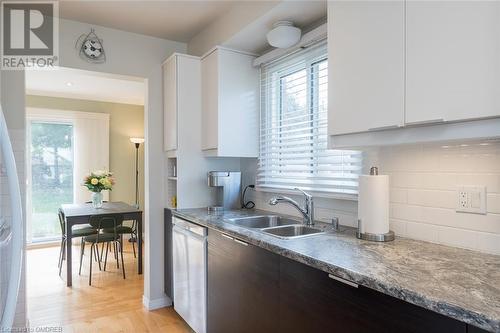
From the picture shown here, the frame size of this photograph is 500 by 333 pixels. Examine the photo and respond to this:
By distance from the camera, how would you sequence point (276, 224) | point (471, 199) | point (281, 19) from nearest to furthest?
1. point (471, 199)
2. point (281, 19)
3. point (276, 224)

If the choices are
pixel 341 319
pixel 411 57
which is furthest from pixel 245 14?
pixel 341 319

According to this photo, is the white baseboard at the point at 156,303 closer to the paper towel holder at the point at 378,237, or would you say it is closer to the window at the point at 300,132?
the window at the point at 300,132

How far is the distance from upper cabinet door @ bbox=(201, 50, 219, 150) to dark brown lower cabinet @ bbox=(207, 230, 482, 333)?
0.90m

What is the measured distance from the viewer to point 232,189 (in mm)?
2789

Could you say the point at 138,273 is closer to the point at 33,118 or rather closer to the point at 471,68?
the point at 33,118

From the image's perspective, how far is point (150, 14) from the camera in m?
2.52

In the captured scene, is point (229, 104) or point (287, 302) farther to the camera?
point (229, 104)

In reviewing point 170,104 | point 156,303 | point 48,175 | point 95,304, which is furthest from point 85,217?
point 48,175

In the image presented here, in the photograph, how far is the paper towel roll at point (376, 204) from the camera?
59.9 inches

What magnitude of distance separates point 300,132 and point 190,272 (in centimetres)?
134

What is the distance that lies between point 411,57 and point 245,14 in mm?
1377

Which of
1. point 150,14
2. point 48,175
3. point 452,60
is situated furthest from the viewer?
point 48,175

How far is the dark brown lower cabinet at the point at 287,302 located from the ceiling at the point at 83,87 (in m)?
3.09

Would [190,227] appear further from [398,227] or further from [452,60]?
[452,60]
